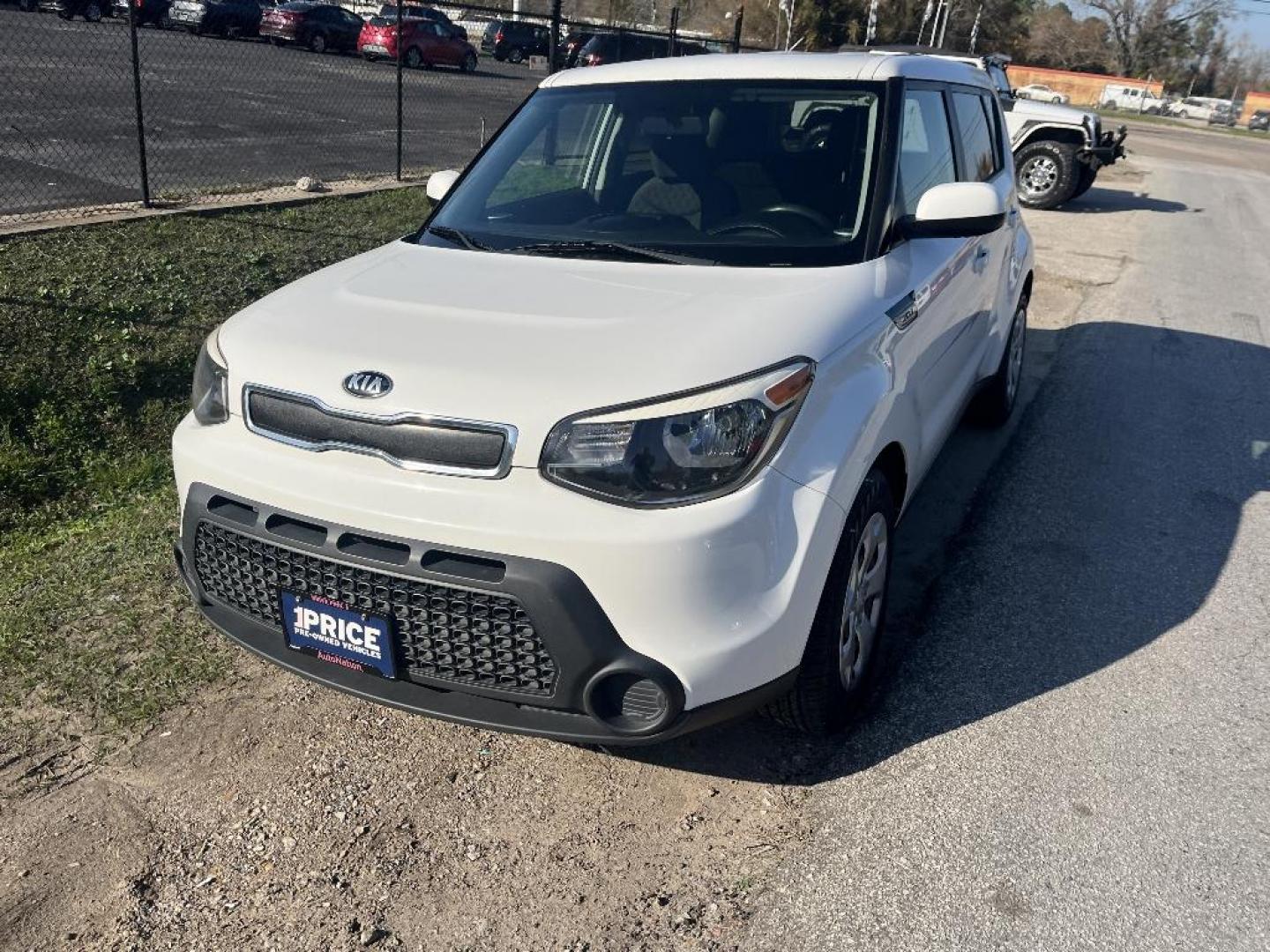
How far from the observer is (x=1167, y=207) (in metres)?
17.7

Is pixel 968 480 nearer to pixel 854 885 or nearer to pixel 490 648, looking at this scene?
pixel 854 885

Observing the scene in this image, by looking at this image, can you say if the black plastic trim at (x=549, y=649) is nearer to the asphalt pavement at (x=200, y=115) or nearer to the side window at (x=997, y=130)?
the side window at (x=997, y=130)

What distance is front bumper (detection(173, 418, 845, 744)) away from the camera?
2.39 m

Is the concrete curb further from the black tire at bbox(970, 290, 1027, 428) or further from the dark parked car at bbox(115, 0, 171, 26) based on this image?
the dark parked car at bbox(115, 0, 171, 26)

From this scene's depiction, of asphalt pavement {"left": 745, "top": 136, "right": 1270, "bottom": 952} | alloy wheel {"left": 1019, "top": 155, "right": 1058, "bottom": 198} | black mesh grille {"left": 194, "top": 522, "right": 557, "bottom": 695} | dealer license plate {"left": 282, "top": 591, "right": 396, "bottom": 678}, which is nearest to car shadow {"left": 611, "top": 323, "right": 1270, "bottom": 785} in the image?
asphalt pavement {"left": 745, "top": 136, "right": 1270, "bottom": 952}

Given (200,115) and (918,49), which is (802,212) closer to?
(918,49)

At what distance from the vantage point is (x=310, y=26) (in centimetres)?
3034

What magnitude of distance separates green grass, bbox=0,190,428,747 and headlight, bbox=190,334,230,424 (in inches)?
36.5

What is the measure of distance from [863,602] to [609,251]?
1355 mm

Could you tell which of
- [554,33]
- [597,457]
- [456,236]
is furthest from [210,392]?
[554,33]

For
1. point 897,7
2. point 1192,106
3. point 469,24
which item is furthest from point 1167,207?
point 1192,106

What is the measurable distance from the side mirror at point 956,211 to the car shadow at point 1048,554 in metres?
1.39

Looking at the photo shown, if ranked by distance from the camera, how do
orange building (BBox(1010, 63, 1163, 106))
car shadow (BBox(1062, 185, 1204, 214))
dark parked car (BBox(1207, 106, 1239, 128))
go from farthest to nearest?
dark parked car (BBox(1207, 106, 1239, 128)) → orange building (BBox(1010, 63, 1163, 106)) → car shadow (BBox(1062, 185, 1204, 214))

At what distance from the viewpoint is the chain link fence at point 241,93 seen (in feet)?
33.2
